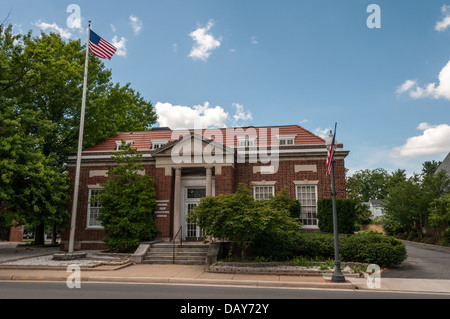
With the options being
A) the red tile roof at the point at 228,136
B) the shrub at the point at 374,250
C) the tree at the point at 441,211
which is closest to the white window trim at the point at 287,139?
the red tile roof at the point at 228,136

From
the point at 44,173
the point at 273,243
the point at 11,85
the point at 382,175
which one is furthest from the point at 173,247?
the point at 382,175

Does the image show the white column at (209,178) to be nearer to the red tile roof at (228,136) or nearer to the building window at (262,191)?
the building window at (262,191)

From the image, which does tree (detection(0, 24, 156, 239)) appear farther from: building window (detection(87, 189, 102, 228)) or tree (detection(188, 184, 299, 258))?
tree (detection(188, 184, 299, 258))

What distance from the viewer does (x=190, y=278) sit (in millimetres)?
11781

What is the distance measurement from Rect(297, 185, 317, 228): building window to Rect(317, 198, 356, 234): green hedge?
1.08 meters

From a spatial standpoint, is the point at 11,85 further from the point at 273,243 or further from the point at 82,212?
the point at 273,243

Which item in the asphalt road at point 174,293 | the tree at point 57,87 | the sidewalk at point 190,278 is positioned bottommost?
the sidewalk at point 190,278

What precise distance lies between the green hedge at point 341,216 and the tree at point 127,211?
9.52 m

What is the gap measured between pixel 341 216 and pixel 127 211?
1166 centimetres

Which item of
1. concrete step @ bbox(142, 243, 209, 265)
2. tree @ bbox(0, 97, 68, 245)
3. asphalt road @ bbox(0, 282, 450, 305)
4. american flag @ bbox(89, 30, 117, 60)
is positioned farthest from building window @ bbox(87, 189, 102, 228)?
asphalt road @ bbox(0, 282, 450, 305)

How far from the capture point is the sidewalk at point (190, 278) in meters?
10.7

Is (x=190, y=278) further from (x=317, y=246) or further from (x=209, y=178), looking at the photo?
(x=209, y=178)
